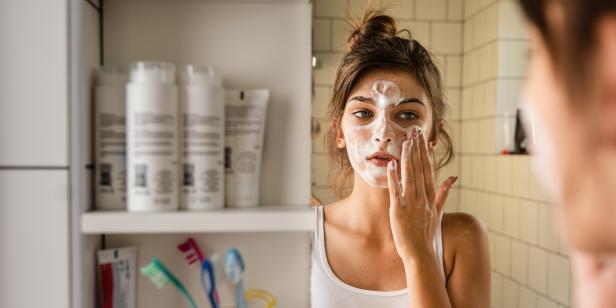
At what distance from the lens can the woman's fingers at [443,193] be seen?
2.22 feet

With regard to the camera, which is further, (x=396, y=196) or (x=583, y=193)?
(x=396, y=196)

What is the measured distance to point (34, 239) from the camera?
0.71 metres

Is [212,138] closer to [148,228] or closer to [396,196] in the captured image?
[148,228]

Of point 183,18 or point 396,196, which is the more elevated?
point 183,18

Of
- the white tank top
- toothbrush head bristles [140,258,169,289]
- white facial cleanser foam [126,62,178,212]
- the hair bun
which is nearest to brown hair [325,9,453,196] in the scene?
the hair bun

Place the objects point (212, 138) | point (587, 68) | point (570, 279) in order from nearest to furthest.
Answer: point (587, 68) → point (570, 279) → point (212, 138)

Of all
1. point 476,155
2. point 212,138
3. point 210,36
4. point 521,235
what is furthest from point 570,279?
point 210,36

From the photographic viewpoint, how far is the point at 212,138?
2.37ft

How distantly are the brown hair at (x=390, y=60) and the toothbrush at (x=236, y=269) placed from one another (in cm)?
26

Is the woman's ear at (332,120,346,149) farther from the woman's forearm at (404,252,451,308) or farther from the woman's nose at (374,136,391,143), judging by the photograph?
the woman's forearm at (404,252,451,308)

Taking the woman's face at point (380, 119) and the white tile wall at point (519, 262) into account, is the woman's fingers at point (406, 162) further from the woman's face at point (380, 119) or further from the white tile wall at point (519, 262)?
the white tile wall at point (519, 262)

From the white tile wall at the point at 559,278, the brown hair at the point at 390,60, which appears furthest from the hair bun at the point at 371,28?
the white tile wall at the point at 559,278

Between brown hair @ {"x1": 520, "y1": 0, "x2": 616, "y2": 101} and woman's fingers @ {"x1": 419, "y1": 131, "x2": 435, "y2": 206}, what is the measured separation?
260 mm

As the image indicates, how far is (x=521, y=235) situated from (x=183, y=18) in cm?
55
